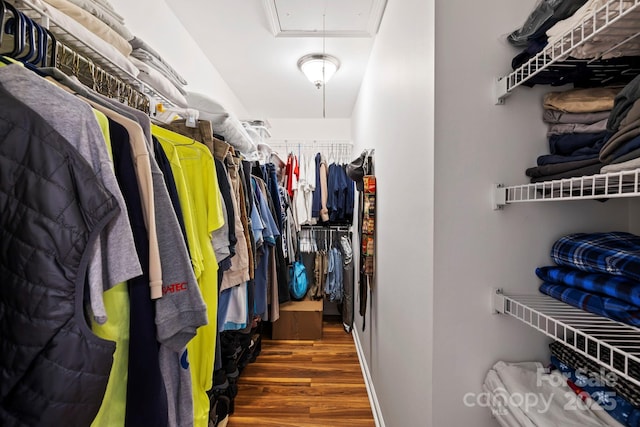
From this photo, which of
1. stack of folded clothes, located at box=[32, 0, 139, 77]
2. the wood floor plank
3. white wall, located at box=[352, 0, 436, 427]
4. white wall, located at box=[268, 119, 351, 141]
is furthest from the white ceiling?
the wood floor plank

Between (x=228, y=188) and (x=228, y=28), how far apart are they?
1311 mm

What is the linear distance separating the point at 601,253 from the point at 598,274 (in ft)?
0.18

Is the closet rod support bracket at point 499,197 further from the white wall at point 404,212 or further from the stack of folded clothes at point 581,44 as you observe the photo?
the stack of folded clothes at point 581,44

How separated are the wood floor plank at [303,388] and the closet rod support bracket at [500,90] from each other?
1.83 metres

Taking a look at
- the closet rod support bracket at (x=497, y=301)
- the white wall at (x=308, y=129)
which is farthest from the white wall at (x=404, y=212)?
the white wall at (x=308, y=129)

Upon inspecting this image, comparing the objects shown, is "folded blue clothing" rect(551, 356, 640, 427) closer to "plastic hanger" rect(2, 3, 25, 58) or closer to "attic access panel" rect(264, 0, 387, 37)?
"plastic hanger" rect(2, 3, 25, 58)

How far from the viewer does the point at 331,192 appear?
3146 mm

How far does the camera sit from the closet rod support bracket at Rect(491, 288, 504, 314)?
0.88 metres

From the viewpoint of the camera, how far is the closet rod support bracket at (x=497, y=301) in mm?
881

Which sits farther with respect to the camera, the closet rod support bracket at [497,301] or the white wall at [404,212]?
the white wall at [404,212]

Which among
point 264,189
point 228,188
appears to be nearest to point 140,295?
point 228,188

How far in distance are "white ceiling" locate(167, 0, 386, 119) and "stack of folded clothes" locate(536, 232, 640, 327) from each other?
157cm

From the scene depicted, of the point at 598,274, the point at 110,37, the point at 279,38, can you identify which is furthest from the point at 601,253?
the point at 279,38

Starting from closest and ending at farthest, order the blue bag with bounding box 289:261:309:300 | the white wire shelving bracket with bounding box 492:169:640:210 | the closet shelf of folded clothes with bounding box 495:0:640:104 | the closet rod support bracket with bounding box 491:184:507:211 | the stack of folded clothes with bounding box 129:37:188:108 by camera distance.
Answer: the closet shelf of folded clothes with bounding box 495:0:640:104 → the white wire shelving bracket with bounding box 492:169:640:210 → the closet rod support bracket with bounding box 491:184:507:211 → the stack of folded clothes with bounding box 129:37:188:108 → the blue bag with bounding box 289:261:309:300
